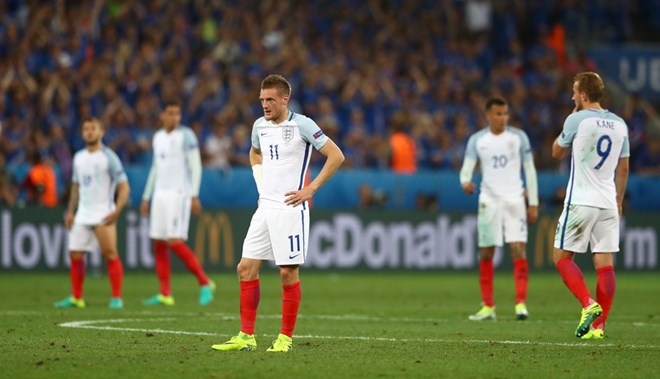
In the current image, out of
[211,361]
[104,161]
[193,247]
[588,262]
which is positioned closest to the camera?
[211,361]

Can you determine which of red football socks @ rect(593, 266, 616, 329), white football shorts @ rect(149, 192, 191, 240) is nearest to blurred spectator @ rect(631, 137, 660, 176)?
white football shorts @ rect(149, 192, 191, 240)

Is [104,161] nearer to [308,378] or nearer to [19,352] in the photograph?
[19,352]

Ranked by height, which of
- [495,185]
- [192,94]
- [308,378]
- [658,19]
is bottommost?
[308,378]

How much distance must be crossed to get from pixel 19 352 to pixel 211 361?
6.08 ft

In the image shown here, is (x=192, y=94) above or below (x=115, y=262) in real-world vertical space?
above

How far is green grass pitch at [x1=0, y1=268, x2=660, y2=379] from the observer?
372 inches

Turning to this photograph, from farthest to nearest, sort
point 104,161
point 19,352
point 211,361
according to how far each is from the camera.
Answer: point 104,161, point 19,352, point 211,361

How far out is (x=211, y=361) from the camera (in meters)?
9.78

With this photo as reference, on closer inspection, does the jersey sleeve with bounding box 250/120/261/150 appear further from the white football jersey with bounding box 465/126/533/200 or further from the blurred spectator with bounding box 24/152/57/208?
the blurred spectator with bounding box 24/152/57/208

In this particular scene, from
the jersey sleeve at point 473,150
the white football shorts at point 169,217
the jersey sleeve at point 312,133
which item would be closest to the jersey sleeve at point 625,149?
the jersey sleeve at point 312,133

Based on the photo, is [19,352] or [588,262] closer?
[19,352]

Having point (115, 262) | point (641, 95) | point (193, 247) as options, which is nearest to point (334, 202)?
point (193, 247)

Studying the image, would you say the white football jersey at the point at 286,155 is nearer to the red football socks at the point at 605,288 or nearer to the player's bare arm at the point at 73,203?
the red football socks at the point at 605,288

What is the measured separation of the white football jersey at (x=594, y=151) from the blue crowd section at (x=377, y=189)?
13114 millimetres
